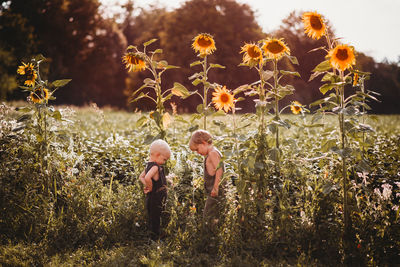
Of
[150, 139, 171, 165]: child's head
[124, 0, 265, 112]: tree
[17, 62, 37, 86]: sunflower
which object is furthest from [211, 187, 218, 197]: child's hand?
[124, 0, 265, 112]: tree

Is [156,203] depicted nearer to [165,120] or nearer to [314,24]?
[165,120]

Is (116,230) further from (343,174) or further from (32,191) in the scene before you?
(343,174)

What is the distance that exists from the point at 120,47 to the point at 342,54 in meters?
31.1

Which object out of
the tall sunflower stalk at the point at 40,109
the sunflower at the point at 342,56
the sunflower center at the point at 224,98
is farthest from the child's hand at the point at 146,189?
the sunflower at the point at 342,56

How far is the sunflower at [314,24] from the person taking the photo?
10.4 feet

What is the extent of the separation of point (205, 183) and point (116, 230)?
1013 mm

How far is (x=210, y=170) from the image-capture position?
338 centimetres

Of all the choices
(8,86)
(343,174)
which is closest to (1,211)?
(343,174)

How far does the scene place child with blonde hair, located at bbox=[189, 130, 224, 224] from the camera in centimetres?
332

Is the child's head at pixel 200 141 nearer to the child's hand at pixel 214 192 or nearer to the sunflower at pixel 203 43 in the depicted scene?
the child's hand at pixel 214 192

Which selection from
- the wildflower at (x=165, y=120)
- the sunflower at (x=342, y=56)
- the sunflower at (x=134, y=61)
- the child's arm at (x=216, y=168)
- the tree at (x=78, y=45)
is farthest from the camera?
the tree at (x=78, y=45)

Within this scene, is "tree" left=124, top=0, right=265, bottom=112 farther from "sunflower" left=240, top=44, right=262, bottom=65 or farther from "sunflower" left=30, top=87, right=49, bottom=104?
"sunflower" left=240, top=44, right=262, bottom=65

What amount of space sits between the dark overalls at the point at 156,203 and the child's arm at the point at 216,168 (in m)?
0.51

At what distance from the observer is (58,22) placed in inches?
1130
